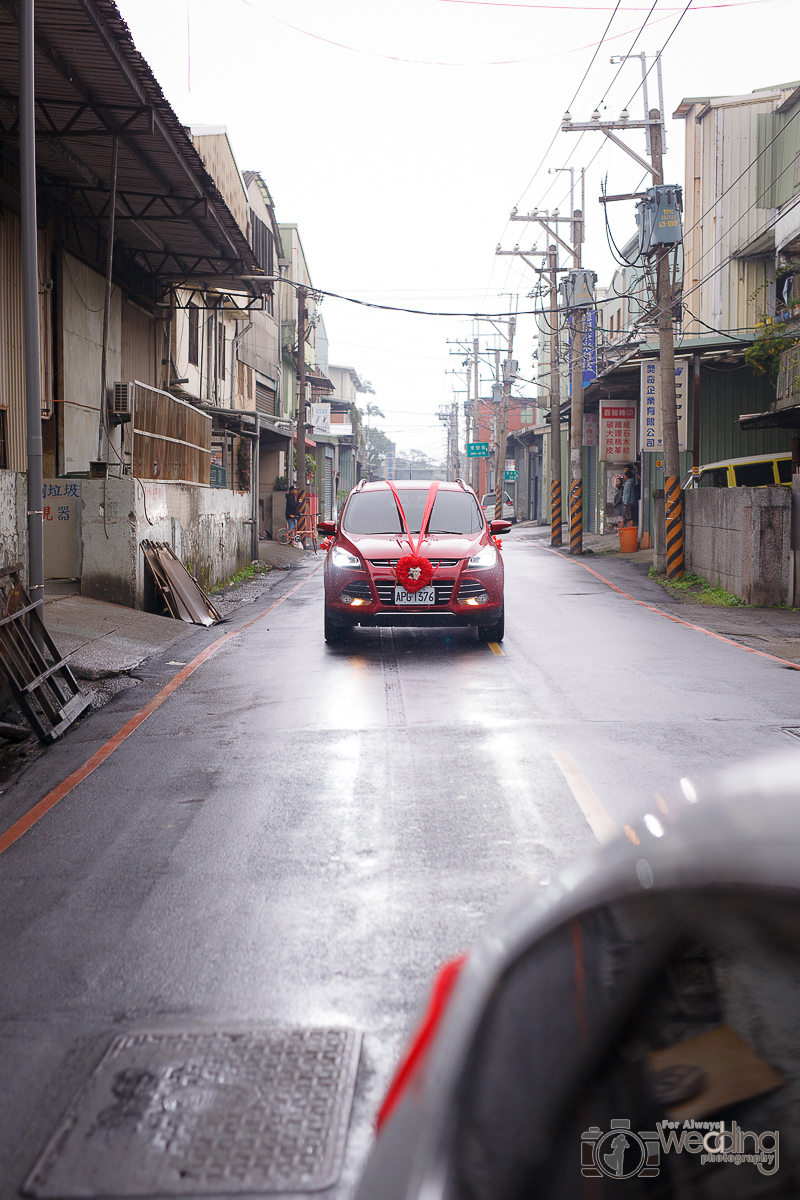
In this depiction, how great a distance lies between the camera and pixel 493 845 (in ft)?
18.0

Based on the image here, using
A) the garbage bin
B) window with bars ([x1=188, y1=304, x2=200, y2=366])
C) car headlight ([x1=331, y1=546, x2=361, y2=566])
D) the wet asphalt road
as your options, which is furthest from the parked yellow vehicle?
car headlight ([x1=331, y1=546, x2=361, y2=566])

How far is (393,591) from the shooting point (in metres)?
12.4

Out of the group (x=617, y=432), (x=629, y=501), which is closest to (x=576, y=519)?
(x=617, y=432)

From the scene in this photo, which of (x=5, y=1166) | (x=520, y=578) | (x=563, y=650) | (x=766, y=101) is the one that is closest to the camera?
(x=5, y=1166)

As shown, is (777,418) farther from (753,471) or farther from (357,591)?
(357,591)

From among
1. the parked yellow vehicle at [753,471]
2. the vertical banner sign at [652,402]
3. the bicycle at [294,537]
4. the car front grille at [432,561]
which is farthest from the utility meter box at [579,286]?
the car front grille at [432,561]

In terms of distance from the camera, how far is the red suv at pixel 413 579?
1241 cm

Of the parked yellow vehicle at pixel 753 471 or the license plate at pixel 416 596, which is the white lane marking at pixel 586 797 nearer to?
the license plate at pixel 416 596

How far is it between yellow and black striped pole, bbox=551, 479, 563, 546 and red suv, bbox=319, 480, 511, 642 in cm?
2489

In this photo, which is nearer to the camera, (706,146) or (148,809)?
(148,809)

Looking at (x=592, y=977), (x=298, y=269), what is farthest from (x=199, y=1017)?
(x=298, y=269)

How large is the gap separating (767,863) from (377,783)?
547 cm

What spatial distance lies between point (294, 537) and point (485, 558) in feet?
83.1

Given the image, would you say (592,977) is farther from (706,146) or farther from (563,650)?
(706,146)
